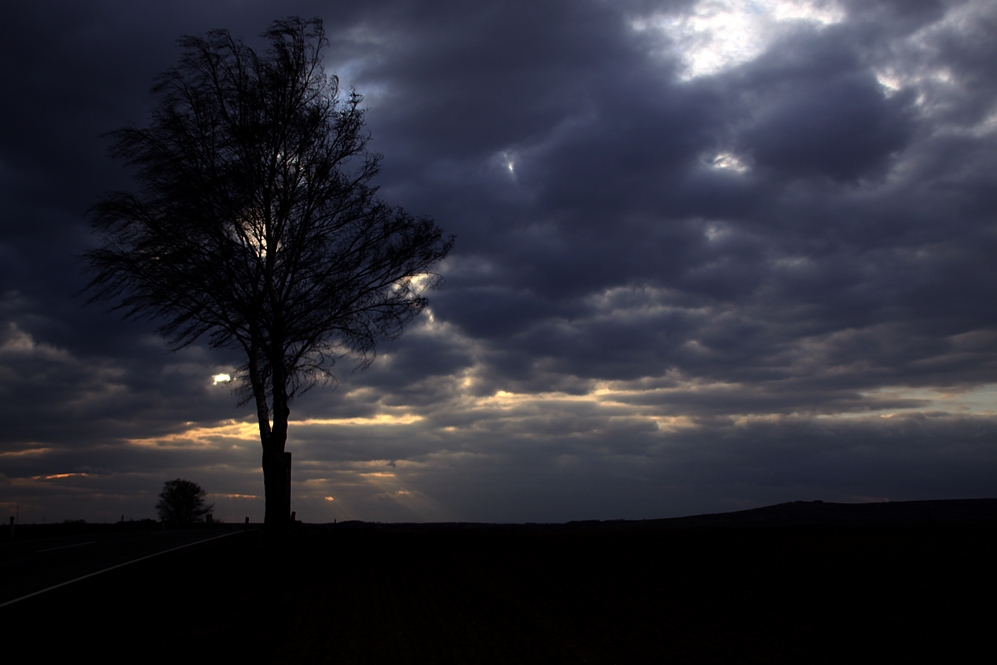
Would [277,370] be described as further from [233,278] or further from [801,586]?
[801,586]

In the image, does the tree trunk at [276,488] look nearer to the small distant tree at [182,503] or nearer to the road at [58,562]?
the road at [58,562]

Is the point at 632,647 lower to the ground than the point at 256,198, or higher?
lower

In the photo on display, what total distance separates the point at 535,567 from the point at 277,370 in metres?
11.3

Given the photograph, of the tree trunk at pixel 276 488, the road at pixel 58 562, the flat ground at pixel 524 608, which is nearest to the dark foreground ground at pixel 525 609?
the flat ground at pixel 524 608

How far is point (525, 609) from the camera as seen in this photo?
12.4m

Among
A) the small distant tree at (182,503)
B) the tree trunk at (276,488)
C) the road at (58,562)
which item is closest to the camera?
the road at (58,562)

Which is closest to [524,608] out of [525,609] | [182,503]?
[525,609]

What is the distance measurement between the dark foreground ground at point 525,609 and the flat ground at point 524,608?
1.8 inches

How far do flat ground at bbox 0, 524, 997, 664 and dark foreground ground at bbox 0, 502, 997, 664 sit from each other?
0.15ft

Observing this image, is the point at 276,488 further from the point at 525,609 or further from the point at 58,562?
the point at 525,609

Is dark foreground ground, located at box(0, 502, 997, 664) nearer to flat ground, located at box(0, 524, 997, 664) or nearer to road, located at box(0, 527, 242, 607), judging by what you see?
flat ground, located at box(0, 524, 997, 664)

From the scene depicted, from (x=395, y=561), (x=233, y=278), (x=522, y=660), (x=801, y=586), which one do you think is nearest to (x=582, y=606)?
(x=522, y=660)

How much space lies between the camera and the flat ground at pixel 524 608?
9438 mm

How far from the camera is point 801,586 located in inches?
586
